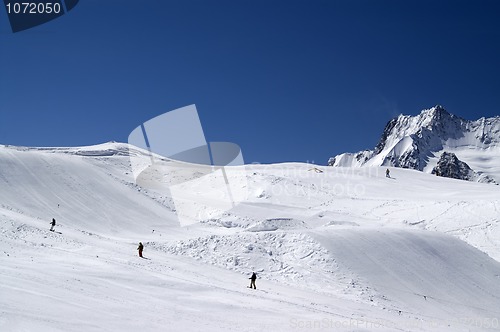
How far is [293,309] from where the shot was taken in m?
18.6

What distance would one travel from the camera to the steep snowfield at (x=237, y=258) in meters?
15.7

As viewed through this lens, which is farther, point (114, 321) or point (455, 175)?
point (455, 175)

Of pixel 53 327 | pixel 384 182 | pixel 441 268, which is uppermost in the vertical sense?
pixel 384 182

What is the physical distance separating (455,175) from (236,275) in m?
153

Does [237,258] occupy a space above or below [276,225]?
below

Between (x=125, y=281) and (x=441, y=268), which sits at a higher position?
(x=441, y=268)

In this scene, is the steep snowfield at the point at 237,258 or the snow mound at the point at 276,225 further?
the snow mound at the point at 276,225

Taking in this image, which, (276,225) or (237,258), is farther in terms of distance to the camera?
(276,225)

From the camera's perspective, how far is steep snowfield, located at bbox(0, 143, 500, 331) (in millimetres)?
15703

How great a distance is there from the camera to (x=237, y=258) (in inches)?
1136

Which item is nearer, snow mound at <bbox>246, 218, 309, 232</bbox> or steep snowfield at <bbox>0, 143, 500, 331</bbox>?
steep snowfield at <bbox>0, 143, 500, 331</bbox>

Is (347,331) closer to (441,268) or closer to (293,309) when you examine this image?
(293,309)

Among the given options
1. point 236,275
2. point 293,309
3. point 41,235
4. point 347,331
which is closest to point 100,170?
point 41,235

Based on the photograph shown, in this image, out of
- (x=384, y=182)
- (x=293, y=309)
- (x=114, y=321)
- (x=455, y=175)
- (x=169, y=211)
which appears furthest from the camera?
(x=455, y=175)
